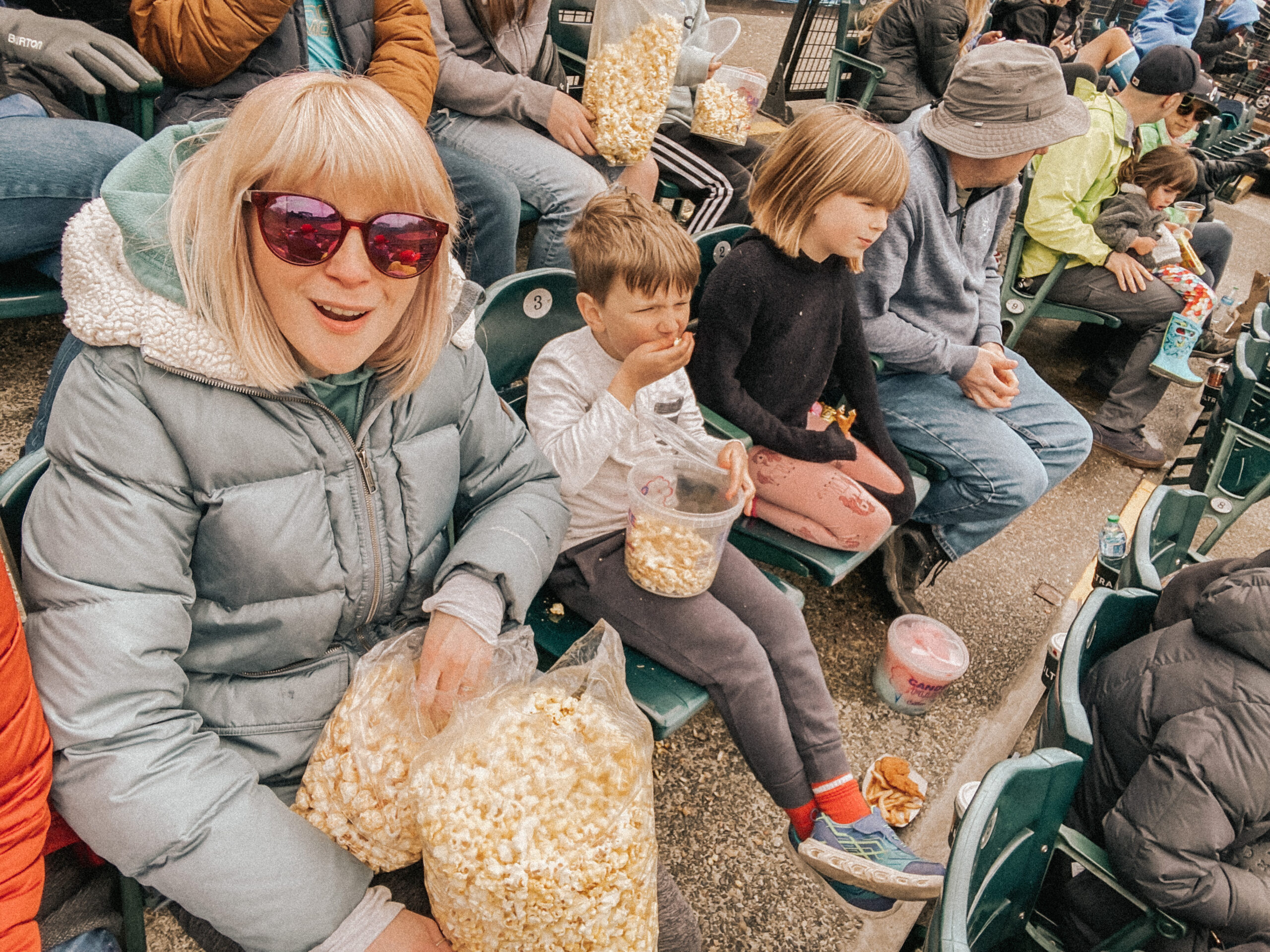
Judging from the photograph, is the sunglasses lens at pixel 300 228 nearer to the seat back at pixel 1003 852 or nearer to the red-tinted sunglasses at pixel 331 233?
the red-tinted sunglasses at pixel 331 233

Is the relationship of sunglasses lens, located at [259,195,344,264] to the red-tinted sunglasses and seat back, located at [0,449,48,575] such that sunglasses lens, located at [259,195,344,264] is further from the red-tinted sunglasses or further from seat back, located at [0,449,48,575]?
seat back, located at [0,449,48,575]

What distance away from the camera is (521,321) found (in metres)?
1.96

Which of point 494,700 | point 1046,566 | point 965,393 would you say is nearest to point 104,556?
point 494,700

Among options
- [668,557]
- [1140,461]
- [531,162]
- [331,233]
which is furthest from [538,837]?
[1140,461]

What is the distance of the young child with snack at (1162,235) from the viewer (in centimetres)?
384

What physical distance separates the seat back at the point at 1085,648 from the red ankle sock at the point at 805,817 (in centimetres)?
48

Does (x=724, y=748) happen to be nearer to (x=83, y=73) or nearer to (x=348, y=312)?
(x=348, y=312)

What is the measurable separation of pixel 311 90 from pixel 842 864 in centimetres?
163

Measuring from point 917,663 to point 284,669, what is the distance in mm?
1743

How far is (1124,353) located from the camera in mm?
4207

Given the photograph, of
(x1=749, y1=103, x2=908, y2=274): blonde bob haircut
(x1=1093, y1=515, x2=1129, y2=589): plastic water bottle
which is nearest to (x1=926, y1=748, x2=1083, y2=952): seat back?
(x1=1093, y1=515, x2=1129, y2=589): plastic water bottle

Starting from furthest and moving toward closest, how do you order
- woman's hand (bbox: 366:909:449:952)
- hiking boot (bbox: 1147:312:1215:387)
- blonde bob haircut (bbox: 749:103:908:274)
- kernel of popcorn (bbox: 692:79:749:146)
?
1. hiking boot (bbox: 1147:312:1215:387)
2. kernel of popcorn (bbox: 692:79:749:146)
3. blonde bob haircut (bbox: 749:103:908:274)
4. woman's hand (bbox: 366:909:449:952)

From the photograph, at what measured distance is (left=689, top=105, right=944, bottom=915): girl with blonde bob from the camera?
203 centimetres

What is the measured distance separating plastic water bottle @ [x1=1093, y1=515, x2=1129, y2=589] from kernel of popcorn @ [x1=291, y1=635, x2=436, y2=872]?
1836 millimetres
